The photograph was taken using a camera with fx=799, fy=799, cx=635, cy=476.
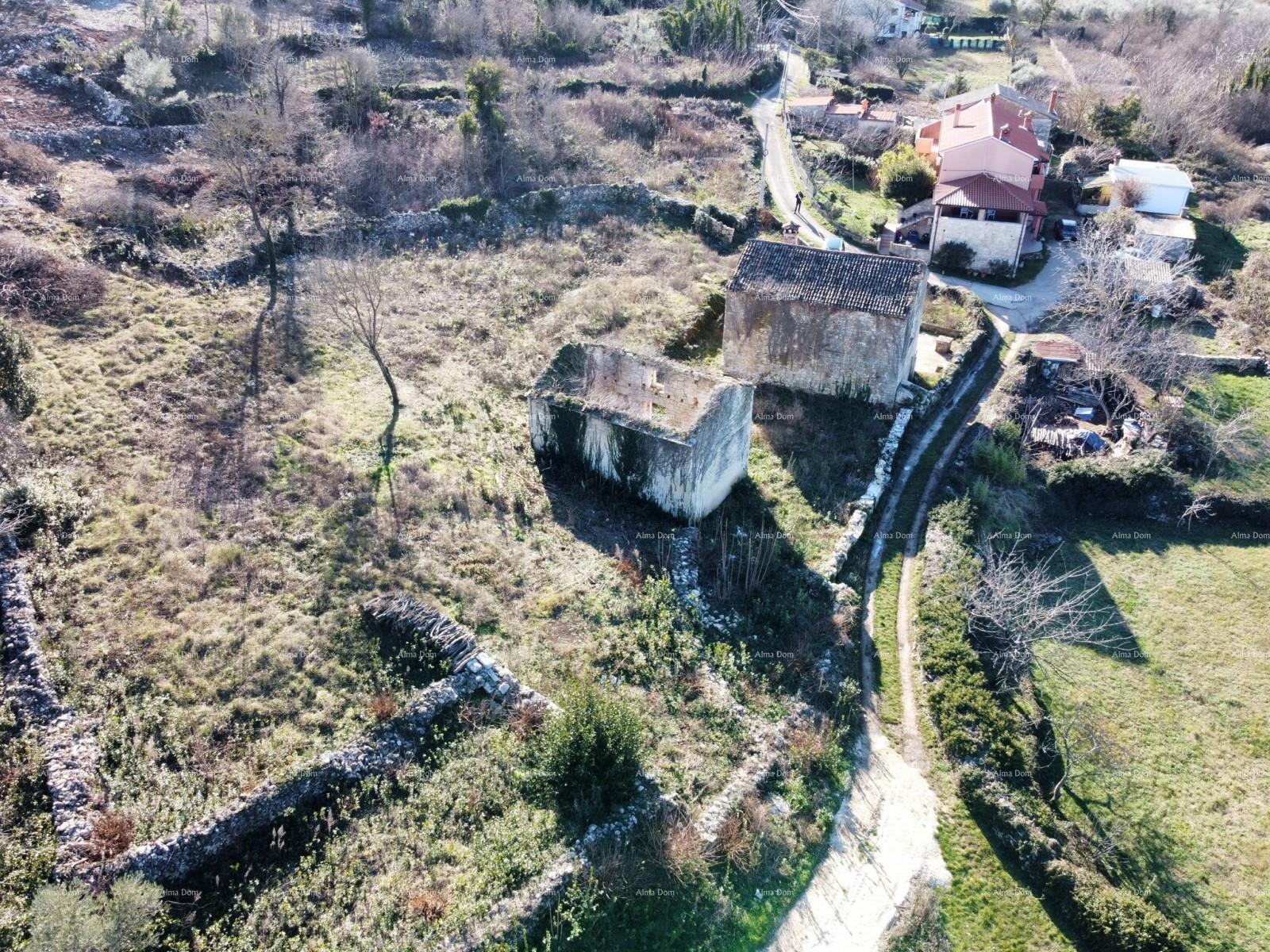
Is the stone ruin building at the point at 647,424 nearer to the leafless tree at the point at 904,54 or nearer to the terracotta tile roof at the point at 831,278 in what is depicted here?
the terracotta tile roof at the point at 831,278

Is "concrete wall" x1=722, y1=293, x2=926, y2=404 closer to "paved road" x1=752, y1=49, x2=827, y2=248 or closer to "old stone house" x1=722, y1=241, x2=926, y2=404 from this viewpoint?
"old stone house" x1=722, y1=241, x2=926, y2=404

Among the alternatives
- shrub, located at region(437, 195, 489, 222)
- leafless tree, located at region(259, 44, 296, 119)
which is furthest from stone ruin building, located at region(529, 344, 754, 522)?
leafless tree, located at region(259, 44, 296, 119)

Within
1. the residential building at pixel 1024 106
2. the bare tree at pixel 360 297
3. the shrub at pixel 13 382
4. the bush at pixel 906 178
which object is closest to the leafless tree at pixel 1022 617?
the bare tree at pixel 360 297

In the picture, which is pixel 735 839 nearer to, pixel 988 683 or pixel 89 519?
pixel 988 683

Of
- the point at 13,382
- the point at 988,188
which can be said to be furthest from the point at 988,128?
the point at 13,382

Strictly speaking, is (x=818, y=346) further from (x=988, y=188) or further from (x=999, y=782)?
(x=988, y=188)
